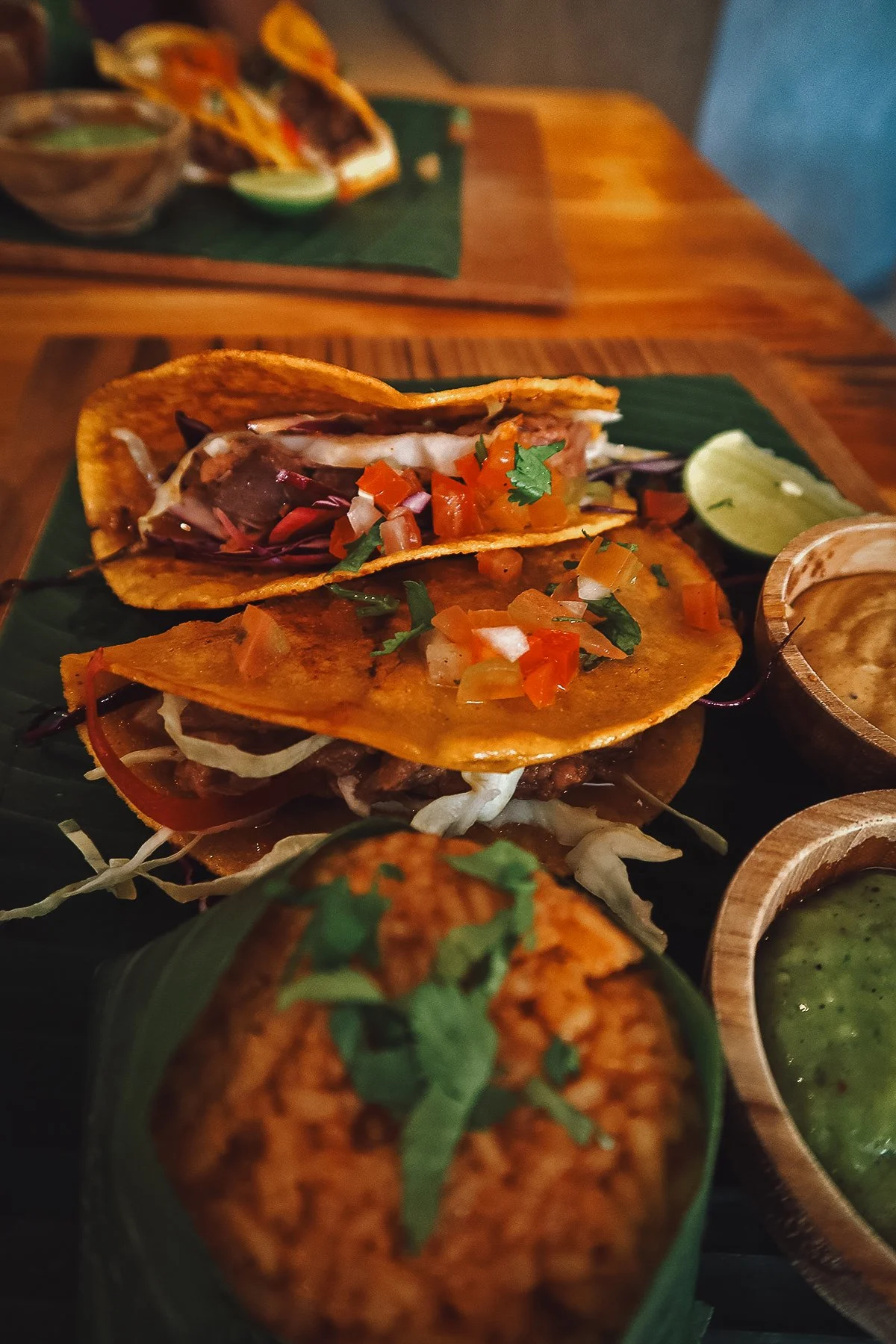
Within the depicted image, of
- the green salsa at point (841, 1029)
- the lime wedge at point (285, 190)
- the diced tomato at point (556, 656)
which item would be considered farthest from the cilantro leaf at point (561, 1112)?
the lime wedge at point (285, 190)

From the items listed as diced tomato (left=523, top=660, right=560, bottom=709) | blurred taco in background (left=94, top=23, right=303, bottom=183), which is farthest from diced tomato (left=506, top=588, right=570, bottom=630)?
blurred taco in background (left=94, top=23, right=303, bottom=183)

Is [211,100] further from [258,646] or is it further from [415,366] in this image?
[258,646]

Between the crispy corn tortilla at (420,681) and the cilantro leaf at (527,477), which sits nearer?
the crispy corn tortilla at (420,681)

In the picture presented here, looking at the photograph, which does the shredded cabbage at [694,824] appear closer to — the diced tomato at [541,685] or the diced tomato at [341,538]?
the diced tomato at [541,685]

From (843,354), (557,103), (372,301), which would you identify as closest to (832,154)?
(557,103)

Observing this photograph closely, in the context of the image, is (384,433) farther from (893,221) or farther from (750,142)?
(893,221)
